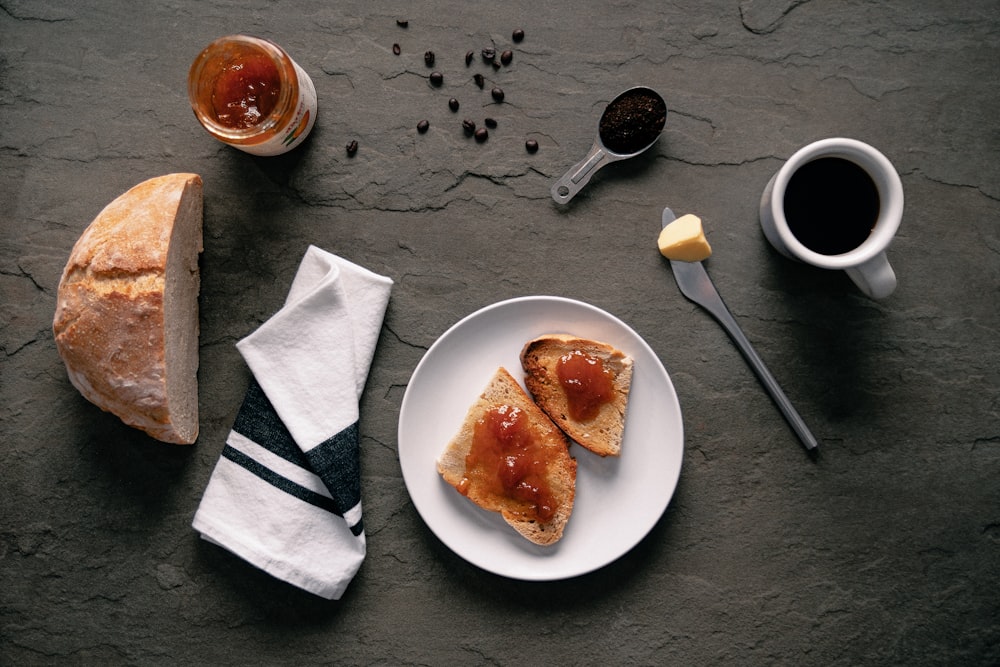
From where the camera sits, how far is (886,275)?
2.03 meters

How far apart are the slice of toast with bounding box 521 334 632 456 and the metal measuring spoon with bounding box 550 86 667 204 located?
600 mm

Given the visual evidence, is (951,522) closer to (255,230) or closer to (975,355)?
(975,355)

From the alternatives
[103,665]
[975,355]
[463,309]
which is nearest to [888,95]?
[975,355]

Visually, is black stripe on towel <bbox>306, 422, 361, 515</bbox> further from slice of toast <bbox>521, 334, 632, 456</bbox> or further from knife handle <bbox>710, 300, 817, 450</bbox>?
knife handle <bbox>710, 300, 817, 450</bbox>

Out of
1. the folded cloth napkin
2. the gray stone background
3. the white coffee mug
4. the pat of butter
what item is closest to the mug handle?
the white coffee mug

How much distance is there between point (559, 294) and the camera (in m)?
2.41

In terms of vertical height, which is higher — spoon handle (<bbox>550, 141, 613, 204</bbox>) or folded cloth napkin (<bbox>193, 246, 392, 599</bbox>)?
spoon handle (<bbox>550, 141, 613, 204</bbox>)

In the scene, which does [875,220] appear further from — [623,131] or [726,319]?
[623,131]

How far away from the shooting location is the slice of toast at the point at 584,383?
2199mm

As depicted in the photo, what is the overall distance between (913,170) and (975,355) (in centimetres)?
74

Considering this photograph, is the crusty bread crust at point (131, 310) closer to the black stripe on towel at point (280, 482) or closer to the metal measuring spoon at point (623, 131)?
the black stripe on towel at point (280, 482)

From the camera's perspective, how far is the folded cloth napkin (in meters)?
2.25

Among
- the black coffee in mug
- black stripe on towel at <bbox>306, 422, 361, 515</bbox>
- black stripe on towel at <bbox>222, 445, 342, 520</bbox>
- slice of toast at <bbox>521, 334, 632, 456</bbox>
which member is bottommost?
black stripe on towel at <bbox>222, 445, 342, 520</bbox>

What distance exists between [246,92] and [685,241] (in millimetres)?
1627
